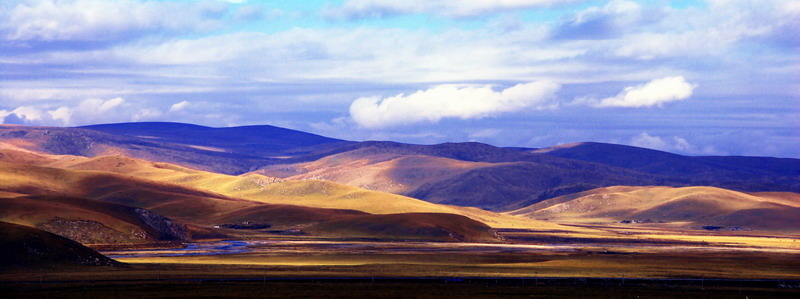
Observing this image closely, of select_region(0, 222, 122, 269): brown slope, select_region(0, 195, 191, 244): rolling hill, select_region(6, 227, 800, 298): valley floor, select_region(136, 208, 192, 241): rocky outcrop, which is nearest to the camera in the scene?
select_region(6, 227, 800, 298): valley floor

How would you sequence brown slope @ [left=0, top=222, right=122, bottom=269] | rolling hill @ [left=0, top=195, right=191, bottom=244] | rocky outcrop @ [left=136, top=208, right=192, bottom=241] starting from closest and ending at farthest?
brown slope @ [left=0, top=222, right=122, bottom=269]
rolling hill @ [left=0, top=195, right=191, bottom=244]
rocky outcrop @ [left=136, top=208, right=192, bottom=241]

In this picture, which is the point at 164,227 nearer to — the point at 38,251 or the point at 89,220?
the point at 89,220

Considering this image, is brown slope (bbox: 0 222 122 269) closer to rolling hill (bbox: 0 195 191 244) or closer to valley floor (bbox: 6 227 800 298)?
valley floor (bbox: 6 227 800 298)

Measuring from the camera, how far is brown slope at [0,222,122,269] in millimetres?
101688

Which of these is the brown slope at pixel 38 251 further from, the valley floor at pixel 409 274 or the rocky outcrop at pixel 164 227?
the rocky outcrop at pixel 164 227

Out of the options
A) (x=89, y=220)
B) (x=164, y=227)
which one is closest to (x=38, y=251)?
(x=89, y=220)

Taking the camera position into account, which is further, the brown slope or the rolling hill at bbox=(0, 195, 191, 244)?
the rolling hill at bbox=(0, 195, 191, 244)

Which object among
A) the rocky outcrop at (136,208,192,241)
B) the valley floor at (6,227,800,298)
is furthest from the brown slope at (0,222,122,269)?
the rocky outcrop at (136,208,192,241)

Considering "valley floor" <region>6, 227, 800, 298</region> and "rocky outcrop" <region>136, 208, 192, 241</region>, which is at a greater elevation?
"rocky outcrop" <region>136, 208, 192, 241</region>

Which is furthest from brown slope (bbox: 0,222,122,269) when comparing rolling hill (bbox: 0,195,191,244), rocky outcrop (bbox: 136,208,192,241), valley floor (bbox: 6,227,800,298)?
rocky outcrop (bbox: 136,208,192,241)

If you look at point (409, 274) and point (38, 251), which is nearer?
point (409, 274)

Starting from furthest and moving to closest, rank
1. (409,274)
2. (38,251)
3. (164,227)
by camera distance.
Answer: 1. (164,227)
2. (38,251)
3. (409,274)

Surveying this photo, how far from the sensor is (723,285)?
305 ft

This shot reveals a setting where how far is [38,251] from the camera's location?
104500mm
